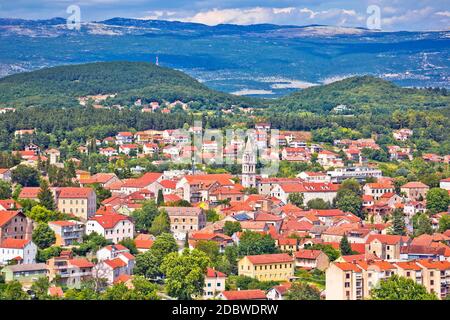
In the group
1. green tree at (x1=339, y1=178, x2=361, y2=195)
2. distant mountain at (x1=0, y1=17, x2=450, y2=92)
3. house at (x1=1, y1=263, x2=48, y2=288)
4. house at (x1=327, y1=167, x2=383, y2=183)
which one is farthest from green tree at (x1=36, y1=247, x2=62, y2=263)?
distant mountain at (x1=0, y1=17, x2=450, y2=92)

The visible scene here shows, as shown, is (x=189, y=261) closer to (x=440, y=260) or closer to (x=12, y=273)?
(x=12, y=273)

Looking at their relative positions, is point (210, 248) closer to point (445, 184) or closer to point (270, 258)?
point (270, 258)

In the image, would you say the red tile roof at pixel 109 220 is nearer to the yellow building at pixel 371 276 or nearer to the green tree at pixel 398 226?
the green tree at pixel 398 226

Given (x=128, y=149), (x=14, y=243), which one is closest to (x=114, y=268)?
(x=14, y=243)

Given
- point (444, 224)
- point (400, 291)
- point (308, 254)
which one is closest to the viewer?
point (400, 291)

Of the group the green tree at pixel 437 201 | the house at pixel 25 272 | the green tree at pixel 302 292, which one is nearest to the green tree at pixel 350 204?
the green tree at pixel 437 201
